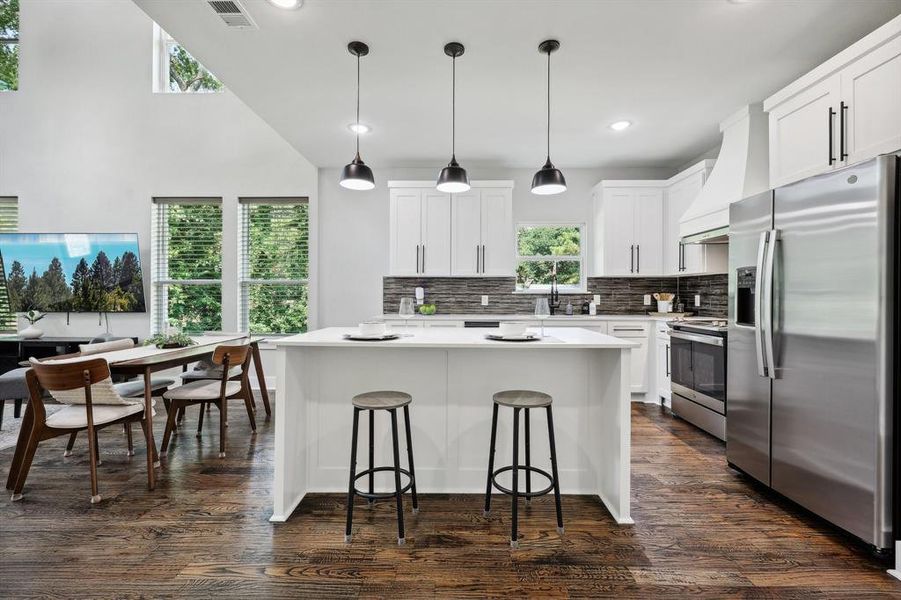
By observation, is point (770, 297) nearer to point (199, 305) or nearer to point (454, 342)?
point (454, 342)

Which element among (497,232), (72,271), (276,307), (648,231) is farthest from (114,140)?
(648,231)

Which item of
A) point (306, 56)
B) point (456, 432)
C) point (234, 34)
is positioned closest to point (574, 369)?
point (456, 432)

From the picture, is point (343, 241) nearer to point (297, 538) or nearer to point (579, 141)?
point (579, 141)

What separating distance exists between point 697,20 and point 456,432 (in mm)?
2712

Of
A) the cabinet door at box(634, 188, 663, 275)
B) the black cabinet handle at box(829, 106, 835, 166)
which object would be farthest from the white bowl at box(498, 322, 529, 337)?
the cabinet door at box(634, 188, 663, 275)

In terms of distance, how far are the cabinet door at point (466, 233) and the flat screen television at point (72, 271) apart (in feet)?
12.8

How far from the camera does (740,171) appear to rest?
3.36 meters

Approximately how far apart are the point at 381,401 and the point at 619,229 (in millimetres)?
3793

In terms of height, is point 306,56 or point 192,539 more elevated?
point 306,56

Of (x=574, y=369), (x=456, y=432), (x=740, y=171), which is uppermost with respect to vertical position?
(x=740, y=171)

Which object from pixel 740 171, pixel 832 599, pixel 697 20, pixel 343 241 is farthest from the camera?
pixel 343 241

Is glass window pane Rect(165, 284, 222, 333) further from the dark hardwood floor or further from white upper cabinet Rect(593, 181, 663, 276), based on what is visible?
white upper cabinet Rect(593, 181, 663, 276)

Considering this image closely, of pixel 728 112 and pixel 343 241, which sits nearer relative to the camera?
pixel 728 112

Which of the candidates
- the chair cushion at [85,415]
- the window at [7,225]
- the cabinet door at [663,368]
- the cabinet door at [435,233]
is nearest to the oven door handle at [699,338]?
the cabinet door at [663,368]
